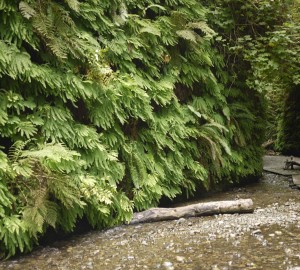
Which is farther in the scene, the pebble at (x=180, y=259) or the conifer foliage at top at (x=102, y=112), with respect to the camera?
the conifer foliage at top at (x=102, y=112)

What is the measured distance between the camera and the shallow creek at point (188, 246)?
169 inches

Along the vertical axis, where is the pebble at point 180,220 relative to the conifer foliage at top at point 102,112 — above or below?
below

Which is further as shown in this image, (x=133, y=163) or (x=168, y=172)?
(x=168, y=172)

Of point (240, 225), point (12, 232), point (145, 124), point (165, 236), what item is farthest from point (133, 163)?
point (12, 232)

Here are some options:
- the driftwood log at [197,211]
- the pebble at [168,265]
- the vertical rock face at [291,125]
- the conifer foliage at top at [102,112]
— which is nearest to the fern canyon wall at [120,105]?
the conifer foliage at top at [102,112]

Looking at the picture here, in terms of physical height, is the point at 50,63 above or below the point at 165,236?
above

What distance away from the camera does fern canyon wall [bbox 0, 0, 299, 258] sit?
16.1ft

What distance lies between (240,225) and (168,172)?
6.78 feet

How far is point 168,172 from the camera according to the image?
287 inches

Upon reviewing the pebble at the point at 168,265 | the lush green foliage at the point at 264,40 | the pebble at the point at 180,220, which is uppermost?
the lush green foliage at the point at 264,40

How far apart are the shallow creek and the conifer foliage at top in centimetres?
35

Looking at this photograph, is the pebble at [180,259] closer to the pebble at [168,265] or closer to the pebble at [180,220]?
the pebble at [168,265]

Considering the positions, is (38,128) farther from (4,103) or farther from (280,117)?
Result: (280,117)

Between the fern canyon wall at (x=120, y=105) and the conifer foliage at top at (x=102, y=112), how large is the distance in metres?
0.02
